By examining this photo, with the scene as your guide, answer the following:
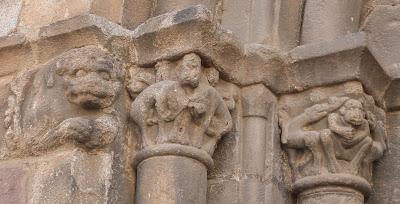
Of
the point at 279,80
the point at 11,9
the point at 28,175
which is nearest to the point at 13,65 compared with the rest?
the point at 11,9

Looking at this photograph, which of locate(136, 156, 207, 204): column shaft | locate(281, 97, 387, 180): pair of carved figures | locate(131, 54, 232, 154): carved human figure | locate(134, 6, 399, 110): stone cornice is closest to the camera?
locate(136, 156, 207, 204): column shaft

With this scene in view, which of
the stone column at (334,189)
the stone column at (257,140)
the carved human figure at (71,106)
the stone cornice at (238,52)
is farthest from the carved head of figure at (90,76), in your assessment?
the stone column at (334,189)

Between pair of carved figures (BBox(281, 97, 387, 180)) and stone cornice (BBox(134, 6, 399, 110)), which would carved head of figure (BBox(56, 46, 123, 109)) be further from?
pair of carved figures (BBox(281, 97, 387, 180))

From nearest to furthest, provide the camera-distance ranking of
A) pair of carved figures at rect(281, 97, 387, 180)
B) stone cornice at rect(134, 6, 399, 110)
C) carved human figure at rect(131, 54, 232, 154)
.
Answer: carved human figure at rect(131, 54, 232, 154)
stone cornice at rect(134, 6, 399, 110)
pair of carved figures at rect(281, 97, 387, 180)

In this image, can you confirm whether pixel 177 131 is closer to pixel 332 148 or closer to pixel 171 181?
pixel 171 181

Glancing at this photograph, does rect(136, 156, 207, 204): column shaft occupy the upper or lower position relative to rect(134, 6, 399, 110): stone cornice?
lower

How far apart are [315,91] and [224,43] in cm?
48

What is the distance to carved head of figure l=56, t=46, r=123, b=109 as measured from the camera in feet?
11.3

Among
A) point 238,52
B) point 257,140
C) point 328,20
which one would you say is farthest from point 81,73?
point 328,20

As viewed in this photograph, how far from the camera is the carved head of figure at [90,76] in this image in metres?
3.45

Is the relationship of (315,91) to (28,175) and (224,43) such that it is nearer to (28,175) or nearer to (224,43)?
(224,43)

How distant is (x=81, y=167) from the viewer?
3400 mm

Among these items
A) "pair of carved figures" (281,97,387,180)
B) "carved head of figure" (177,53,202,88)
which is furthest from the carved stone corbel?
"pair of carved figures" (281,97,387,180)

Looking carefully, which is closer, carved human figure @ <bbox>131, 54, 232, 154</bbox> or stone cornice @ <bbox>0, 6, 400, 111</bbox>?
carved human figure @ <bbox>131, 54, 232, 154</bbox>
